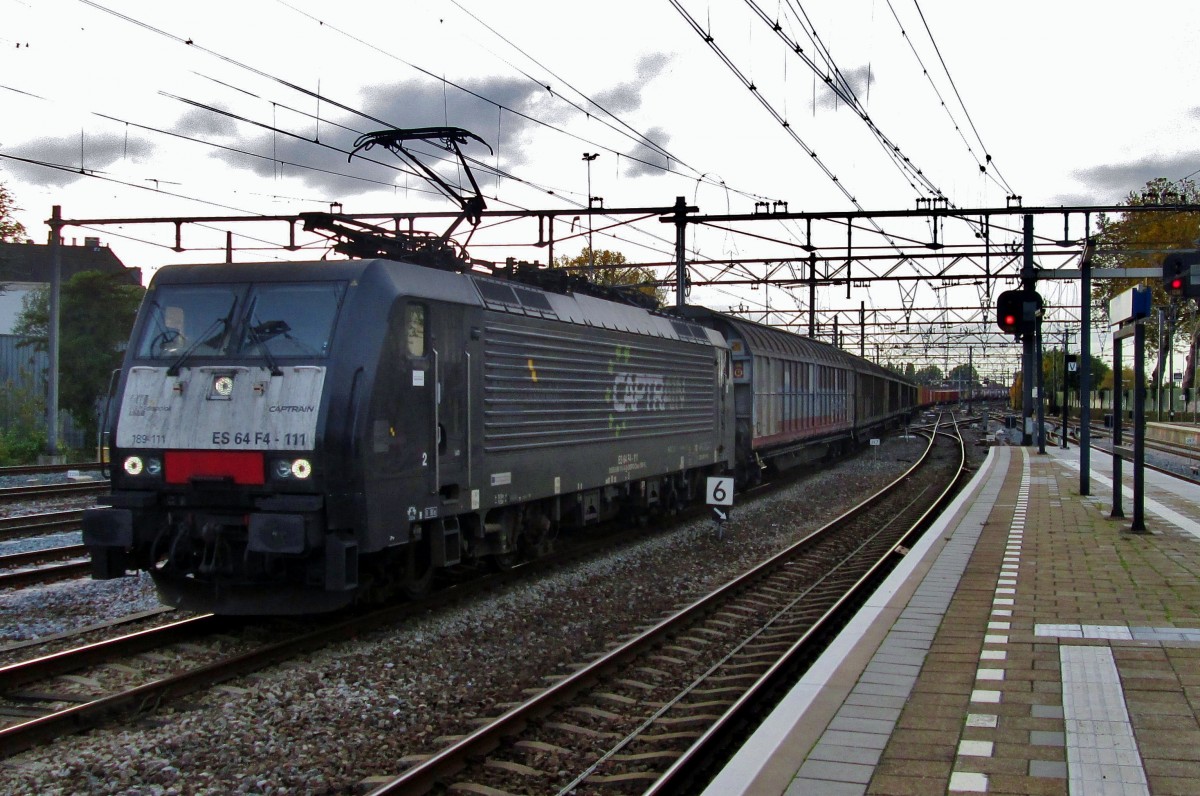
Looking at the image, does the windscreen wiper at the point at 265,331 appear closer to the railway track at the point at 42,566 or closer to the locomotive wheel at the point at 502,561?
the locomotive wheel at the point at 502,561

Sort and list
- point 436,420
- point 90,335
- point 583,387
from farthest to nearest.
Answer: point 90,335 → point 583,387 → point 436,420

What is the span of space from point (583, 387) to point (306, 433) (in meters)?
4.94

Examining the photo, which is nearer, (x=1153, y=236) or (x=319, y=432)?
(x=319, y=432)

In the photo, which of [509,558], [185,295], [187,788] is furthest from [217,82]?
[187,788]

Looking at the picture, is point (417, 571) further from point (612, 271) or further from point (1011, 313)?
point (612, 271)

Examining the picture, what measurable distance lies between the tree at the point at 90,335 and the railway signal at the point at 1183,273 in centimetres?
3322

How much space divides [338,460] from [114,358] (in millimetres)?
Answer: 33000

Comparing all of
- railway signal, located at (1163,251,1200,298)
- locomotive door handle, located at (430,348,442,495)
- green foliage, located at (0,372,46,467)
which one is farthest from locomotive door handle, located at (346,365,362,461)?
green foliage, located at (0,372,46,467)

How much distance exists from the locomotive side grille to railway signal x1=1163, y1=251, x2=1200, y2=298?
676cm

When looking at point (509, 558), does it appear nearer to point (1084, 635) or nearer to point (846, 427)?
point (1084, 635)

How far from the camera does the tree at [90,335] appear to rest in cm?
3719

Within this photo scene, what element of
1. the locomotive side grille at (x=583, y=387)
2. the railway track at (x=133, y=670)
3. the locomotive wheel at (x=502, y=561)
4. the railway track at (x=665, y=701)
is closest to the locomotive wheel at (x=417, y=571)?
the railway track at (x=133, y=670)

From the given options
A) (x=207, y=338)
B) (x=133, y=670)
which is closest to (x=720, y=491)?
(x=207, y=338)

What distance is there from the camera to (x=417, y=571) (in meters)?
10.0
